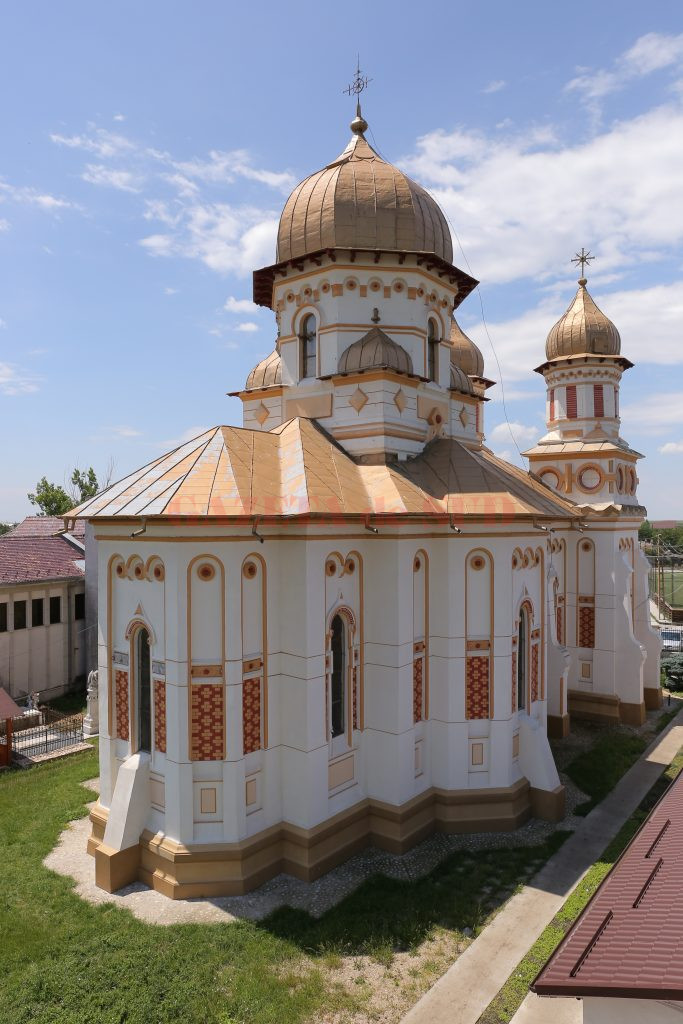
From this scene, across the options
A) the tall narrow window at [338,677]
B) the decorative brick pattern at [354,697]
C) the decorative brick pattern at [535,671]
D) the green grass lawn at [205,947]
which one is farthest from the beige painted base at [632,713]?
the tall narrow window at [338,677]

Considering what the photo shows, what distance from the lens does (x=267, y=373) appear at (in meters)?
17.0

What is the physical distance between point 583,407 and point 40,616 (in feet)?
65.4

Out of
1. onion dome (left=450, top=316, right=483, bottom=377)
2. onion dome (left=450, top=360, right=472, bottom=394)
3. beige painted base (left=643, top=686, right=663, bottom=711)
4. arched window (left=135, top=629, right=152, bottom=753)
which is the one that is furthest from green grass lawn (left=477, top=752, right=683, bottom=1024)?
onion dome (left=450, top=316, right=483, bottom=377)

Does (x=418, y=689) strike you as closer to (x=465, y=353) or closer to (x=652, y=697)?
(x=652, y=697)

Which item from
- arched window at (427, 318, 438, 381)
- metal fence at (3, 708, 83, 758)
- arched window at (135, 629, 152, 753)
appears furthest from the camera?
metal fence at (3, 708, 83, 758)

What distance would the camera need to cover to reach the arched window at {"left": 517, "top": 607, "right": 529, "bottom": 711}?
13320mm

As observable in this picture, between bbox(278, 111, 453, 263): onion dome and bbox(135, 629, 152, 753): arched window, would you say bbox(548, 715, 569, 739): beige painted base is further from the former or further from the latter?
bbox(278, 111, 453, 263): onion dome

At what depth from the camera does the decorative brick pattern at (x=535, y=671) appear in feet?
44.4

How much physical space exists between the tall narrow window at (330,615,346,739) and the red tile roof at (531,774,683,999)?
5.39 m

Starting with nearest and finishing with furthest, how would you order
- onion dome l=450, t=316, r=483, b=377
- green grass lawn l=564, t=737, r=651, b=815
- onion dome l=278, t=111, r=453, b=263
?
green grass lawn l=564, t=737, r=651, b=815, onion dome l=278, t=111, r=453, b=263, onion dome l=450, t=316, r=483, b=377

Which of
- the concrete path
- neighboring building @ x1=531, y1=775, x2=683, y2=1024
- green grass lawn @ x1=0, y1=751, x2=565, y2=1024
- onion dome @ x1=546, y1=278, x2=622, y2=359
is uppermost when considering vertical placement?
onion dome @ x1=546, y1=278, x2=622, y2=359

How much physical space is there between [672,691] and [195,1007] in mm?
20533

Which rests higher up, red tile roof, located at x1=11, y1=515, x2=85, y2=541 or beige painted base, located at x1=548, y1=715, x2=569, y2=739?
red tile roof, located at x1=11, y1=515, x2=85, y2=541

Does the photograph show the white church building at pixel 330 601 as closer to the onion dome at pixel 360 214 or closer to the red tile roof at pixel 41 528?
the onion dome at pixel 360 214
